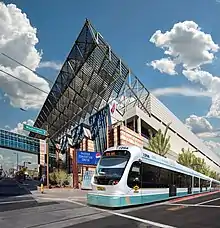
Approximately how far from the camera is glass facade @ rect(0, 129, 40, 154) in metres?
78.9

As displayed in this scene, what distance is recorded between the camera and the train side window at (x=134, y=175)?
18.0 m

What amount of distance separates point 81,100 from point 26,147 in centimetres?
2341

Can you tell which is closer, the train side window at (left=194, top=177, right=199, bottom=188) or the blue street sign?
the train side window at (left=194, top=177, right=199, bottom=188)

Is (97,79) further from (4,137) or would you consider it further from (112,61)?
(4,137)

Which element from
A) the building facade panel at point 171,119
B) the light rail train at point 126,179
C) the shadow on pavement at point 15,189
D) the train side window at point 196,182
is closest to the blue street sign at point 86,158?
the shadow on pavement at point 15,189

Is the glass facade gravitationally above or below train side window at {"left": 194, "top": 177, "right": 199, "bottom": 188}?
above

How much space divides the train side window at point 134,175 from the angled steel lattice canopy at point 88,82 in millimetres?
31579

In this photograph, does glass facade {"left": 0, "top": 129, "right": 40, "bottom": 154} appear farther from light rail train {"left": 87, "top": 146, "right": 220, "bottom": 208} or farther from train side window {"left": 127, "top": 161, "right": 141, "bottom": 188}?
train side window {"left": 127, "top": 161, "right": 141, "bottom": 188}

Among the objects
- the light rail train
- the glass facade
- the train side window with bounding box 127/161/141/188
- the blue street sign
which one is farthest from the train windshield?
the glass facade

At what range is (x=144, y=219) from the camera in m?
13.4

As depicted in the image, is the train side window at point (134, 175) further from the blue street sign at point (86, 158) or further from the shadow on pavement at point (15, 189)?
the blue street sign at point (86, 158)

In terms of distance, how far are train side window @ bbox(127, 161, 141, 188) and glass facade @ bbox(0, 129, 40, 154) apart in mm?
63708

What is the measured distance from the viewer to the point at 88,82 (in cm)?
6300

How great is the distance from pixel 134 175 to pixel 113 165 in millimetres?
1273
